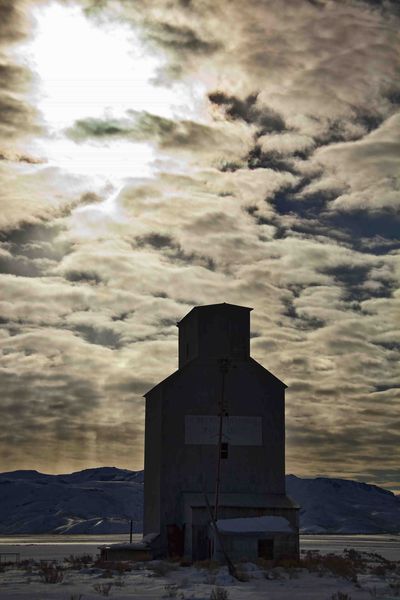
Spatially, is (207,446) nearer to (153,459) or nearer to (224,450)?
(224,450)

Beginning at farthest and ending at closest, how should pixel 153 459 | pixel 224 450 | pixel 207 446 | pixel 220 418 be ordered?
pixel 153 459, pixel 224 450, pixel 207 446, pixel 220 418

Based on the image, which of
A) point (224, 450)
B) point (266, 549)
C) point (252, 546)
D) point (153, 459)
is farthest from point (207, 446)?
point (266, 549)

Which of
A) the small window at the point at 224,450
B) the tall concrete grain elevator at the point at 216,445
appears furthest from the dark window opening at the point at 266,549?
the small window at the point at 224,450

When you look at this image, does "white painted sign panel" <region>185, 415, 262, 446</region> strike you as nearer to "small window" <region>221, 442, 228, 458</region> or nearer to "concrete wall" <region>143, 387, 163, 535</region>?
"small window" <region>221, 442, 228, 458</region>

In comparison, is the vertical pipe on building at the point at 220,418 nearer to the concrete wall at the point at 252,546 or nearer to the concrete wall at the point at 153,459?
the concrete wall at the point at 252,546

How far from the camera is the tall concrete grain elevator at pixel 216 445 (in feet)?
165

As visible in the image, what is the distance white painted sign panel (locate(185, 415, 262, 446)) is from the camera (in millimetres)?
52812

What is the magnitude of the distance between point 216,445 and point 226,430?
3.73 feet

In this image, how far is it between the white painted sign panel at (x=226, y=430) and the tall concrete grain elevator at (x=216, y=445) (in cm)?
6

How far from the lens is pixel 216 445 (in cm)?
5288

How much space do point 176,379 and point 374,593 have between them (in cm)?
2419

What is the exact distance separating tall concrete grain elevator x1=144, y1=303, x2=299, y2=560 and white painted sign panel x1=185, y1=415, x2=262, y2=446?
6 cm

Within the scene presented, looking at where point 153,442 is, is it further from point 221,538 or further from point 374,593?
point 374,593

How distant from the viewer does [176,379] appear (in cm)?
5353
